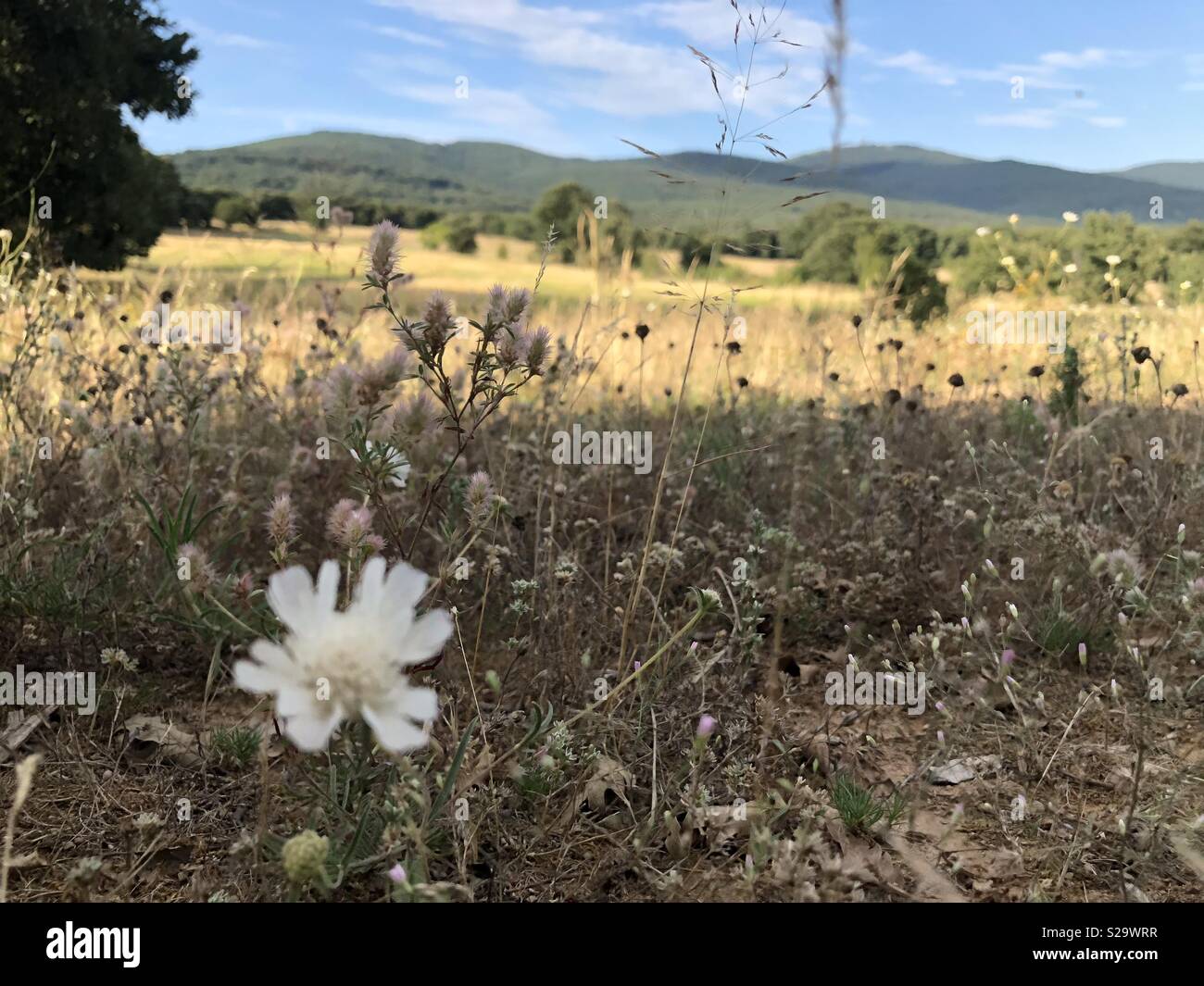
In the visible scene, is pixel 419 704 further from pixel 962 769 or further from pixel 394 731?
pixel 962 769

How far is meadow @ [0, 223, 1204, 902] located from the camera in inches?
61.2

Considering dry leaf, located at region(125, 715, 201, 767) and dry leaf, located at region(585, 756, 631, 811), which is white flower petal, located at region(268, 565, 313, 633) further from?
dry leaf, located at region(125, 715, 201, 767)

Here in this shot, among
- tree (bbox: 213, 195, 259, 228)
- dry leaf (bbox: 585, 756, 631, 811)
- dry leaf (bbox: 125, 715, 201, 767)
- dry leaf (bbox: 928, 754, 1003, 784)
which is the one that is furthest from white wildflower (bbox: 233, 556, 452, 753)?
tree (bbox: 213, 195, 259, 228)

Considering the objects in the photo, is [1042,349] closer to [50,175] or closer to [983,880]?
[983,880]

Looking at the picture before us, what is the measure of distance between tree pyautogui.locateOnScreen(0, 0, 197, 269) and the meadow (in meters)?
8.24

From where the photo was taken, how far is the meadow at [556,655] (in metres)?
1.56

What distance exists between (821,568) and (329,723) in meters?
1.91

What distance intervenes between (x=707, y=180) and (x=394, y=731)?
5.06 ft

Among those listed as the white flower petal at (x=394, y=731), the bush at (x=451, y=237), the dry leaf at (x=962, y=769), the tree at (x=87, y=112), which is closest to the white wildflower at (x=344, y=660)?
the white flower petal at (x=394, y=731)

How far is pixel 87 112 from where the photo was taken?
11086mm

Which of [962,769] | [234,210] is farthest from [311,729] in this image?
[234,210]

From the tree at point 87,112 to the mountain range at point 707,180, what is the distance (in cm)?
242

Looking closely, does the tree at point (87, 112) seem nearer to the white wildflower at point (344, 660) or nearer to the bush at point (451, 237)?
the white wildflower at point (344, 660)

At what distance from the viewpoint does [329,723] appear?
1.02 m
